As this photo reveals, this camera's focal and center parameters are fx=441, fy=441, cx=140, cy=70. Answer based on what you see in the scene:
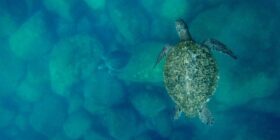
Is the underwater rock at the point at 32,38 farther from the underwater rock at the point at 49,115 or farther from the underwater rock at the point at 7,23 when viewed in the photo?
the underwater rock at the point at 49,115

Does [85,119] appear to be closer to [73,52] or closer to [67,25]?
[73,52]

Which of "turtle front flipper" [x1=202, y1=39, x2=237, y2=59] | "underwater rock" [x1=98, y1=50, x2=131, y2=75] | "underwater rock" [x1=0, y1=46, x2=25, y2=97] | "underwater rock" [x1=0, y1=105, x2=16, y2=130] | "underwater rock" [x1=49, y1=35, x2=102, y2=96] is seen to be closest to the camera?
"turtle front flipper" [x1=202, y1=39, x2=237, y2=59]

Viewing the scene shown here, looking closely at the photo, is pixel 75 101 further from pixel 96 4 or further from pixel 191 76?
pixel 191 76

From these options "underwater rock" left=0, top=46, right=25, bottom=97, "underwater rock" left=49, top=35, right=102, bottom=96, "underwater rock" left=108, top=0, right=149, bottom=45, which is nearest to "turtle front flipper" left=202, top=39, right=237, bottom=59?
"underwater rock" left=108, top=0, right=149, bottom=45

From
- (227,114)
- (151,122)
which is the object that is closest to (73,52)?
(151,122)

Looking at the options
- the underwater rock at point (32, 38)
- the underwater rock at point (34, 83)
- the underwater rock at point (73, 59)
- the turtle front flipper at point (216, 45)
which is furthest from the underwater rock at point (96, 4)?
the turtle front flipper at point (216, 45)

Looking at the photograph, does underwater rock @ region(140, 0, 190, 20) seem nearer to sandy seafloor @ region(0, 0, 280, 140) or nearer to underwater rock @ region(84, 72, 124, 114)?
sandy seafloor @ region(0, 0, 280, 140)
